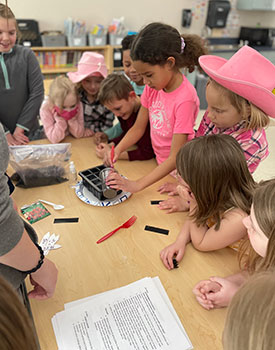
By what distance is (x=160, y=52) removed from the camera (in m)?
1.07

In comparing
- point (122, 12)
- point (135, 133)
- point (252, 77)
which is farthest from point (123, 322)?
point (122, 12)

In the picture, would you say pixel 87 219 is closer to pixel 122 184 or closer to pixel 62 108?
pixel 122 184

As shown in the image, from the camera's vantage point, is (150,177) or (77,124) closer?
(150,177)

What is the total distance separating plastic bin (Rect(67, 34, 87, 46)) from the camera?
398 cm

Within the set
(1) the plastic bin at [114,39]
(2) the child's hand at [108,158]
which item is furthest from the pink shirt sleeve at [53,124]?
(1) the plastic bin at [114,39]

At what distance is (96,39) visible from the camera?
13.5 ft

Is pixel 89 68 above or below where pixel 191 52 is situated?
below

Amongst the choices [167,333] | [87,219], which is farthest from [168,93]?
[167,333]

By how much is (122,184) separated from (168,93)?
0.46 m

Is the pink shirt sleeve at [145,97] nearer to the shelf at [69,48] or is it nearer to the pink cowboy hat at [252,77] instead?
the pink cowboy hat at [252,77]

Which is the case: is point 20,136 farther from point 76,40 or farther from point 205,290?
point 76,40

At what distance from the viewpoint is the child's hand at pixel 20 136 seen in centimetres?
167

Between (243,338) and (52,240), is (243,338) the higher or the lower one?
the higher one

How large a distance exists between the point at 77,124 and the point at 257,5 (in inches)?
175
